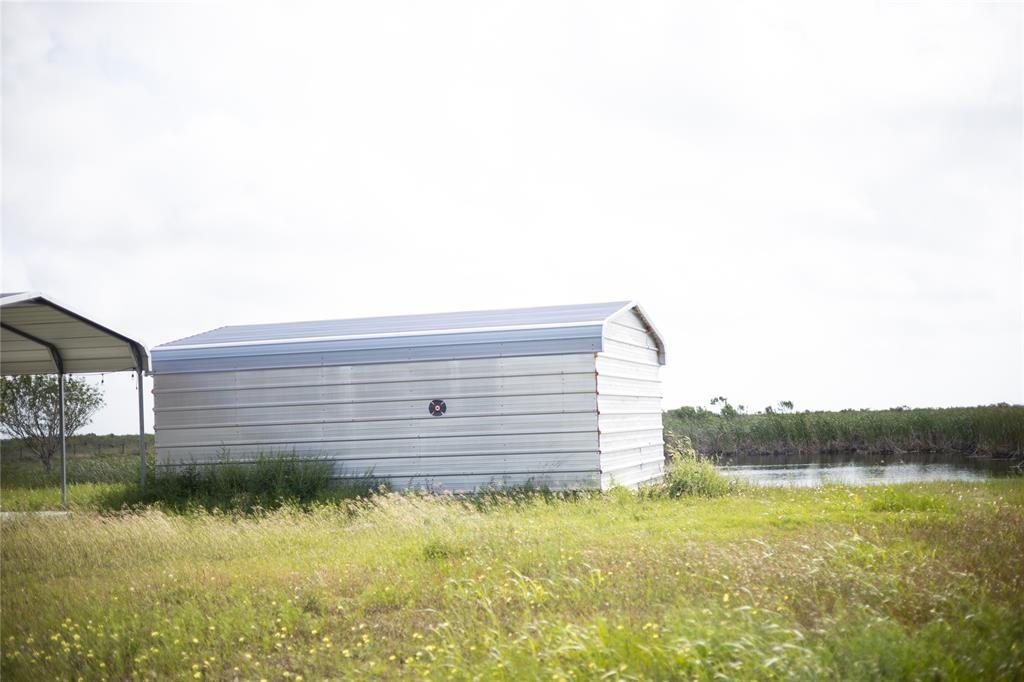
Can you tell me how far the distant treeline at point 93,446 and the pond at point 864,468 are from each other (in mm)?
23031

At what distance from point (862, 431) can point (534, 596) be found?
24941mm

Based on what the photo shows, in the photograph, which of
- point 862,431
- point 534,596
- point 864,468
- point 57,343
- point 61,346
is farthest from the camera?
point 862,431

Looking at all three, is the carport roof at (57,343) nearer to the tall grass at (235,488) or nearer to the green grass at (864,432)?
the tall grass at (235,488)

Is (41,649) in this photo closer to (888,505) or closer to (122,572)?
(122,572)

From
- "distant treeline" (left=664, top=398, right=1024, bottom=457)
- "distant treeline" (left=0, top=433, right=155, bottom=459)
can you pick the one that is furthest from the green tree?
"distant treeline" (left=664, top=398, right=1024, bottom=457)

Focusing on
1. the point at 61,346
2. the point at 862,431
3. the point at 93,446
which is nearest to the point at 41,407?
the point at 61,346

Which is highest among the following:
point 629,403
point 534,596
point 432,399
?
point 432,399

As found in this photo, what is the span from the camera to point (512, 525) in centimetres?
1042

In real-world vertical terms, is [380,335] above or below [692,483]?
above

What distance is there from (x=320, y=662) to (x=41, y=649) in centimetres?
267

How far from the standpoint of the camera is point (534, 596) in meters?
7.49

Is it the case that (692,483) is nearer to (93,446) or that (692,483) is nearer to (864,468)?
(864,468)

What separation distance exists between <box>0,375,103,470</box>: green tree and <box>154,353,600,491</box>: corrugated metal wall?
12936 millimetres

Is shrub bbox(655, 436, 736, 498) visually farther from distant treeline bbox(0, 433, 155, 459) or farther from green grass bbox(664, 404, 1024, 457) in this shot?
distant treeline bbox(0, 433, 155, 459)
